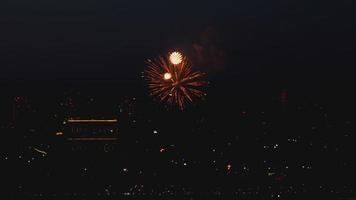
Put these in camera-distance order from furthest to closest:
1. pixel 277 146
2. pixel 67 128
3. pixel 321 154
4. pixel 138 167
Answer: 1. pixel 67 128
2. pixel 277 146
3. pixel 321 154
4. pixel 138 167

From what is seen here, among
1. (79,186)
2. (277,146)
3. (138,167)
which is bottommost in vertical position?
(79,186)

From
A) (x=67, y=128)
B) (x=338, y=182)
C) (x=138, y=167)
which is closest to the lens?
(x=338, y=182)

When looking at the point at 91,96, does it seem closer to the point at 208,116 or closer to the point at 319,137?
the point at 208,116

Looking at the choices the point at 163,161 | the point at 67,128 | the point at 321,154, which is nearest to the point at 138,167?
the point at 163,161

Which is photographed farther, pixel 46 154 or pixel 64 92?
pixel 64 92

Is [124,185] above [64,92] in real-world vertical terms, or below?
below

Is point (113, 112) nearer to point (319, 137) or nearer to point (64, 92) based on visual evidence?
point (64, 92)

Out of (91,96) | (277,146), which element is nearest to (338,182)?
(277,146)

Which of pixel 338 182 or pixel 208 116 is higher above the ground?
pixel 208 116

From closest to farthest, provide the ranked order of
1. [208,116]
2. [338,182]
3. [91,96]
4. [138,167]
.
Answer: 1. [338,182]
2. [138,167]
3. [208,116]
4. [91,96]
